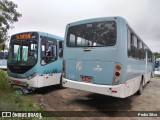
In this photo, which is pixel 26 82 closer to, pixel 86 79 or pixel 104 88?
pixel 86 79

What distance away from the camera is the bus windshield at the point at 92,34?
21.6ft

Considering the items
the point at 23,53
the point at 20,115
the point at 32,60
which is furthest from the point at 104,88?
the point at 23,53

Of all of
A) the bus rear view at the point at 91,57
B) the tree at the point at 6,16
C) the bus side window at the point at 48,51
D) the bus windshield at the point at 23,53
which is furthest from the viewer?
the tree at the point at 6,16

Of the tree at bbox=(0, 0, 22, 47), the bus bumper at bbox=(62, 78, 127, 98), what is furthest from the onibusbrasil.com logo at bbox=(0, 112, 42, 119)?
the tree at bbox=(0, 0, 22, 47)

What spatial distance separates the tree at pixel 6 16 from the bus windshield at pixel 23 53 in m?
5.60

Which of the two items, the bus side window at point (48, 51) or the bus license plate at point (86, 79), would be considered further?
Result: the bus side window at point (48, 51)

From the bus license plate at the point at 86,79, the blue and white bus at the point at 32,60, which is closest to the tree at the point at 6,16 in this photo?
the blue and white bus at the point at 32,60

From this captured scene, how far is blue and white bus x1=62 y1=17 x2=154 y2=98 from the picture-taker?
633 centimetres

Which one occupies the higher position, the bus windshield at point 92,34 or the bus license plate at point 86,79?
the bus windshield at point 92,34

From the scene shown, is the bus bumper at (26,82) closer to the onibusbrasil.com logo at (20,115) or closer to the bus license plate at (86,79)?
the bus license plate at (86,79)

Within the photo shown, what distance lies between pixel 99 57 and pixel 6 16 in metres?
11.1

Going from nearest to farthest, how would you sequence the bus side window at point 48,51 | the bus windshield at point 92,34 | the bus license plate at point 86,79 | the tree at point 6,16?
the bus windshield at point 92,34 → the bus license plate at point 86,79 → the bus side window at point 48,51 → the tree at point 6,16

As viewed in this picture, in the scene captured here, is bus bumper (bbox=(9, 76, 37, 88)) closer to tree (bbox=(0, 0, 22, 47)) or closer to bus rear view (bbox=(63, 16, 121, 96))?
bus rear view (bbox=(63, 16, 121, 96))

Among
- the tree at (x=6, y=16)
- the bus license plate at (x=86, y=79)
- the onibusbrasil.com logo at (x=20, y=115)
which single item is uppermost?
the tree at (x=6, y=16)
